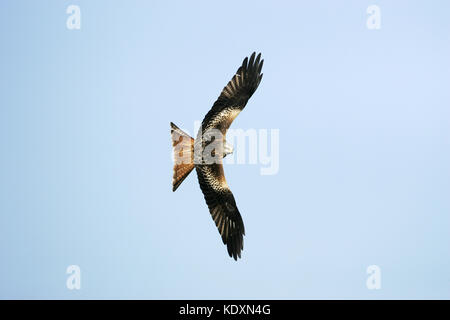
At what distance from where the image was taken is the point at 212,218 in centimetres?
1101

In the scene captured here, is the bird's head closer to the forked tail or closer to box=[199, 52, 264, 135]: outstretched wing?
box=[199, 52, 264, 135]: outstretched wing

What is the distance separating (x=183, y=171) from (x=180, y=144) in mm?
491

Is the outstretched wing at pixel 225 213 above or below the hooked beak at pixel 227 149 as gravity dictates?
below

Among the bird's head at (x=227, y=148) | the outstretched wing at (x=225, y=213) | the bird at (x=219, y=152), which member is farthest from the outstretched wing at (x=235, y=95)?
the outstretched wing at (x=225, y=213)

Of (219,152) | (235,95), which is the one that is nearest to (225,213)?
(219,152)

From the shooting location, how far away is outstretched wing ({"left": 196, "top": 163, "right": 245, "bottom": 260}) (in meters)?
10.7

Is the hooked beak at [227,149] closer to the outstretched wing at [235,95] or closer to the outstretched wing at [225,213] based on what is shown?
the outstretched wing at [235,95]

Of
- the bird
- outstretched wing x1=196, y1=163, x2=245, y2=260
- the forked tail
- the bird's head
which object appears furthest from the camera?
outstretched wing x1=196, y1=163, x2=245, y2=260

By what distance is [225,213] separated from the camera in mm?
10961

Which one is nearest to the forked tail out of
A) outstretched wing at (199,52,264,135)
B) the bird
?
the bird

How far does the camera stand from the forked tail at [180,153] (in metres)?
9.91

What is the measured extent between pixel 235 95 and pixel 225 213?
225 centimetres
